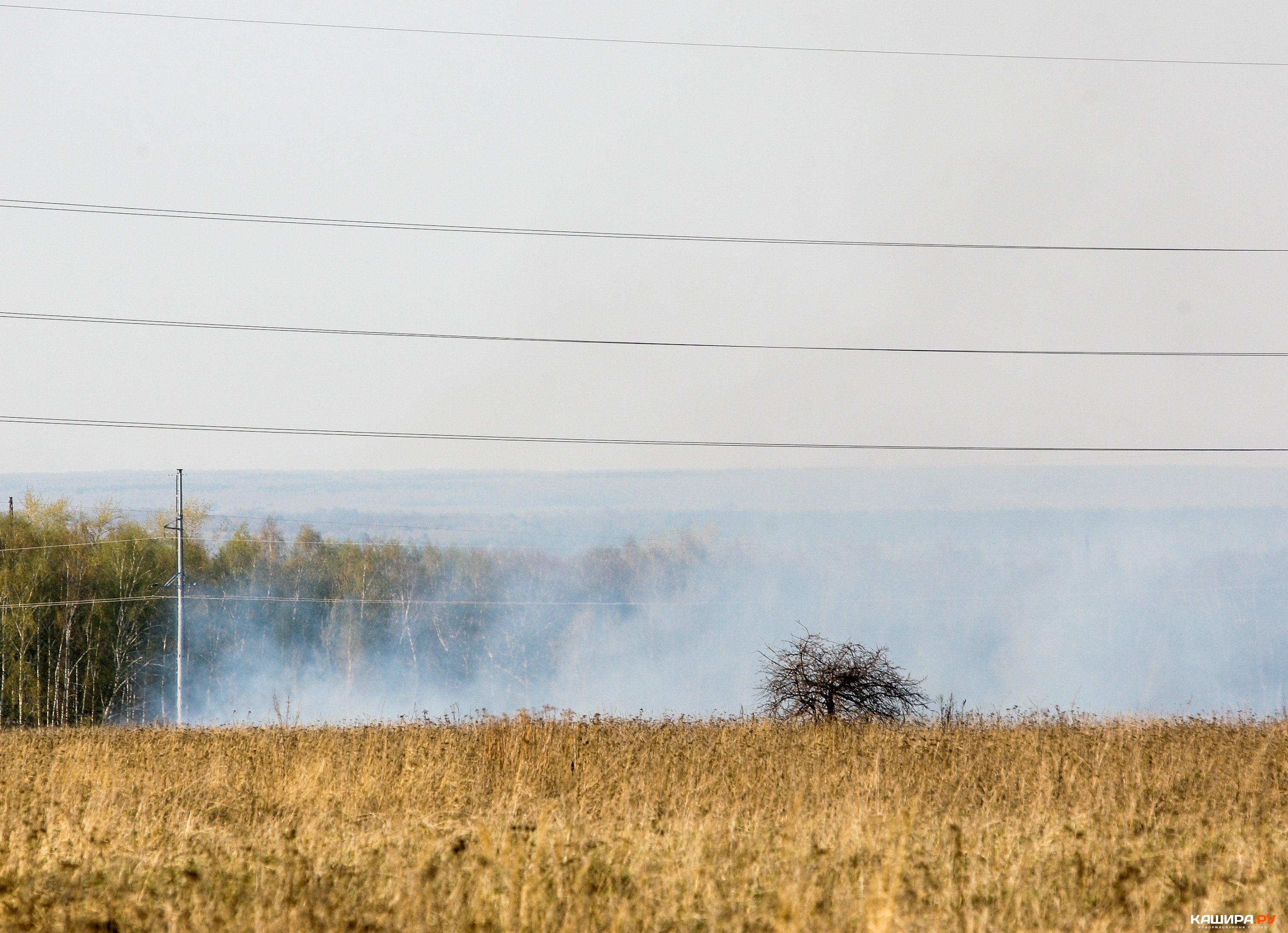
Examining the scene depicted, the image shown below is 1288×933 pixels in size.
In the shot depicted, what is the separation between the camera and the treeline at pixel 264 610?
165ft

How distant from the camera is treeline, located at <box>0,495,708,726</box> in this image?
50.4 metres

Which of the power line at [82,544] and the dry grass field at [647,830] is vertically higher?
the power line at [82,544]

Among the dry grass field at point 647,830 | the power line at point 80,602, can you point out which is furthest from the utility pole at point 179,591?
the dry grass field at point 647,830

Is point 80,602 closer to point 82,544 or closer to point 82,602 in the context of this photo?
point 82,602

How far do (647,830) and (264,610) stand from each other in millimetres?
59595

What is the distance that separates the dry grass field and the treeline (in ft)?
97.1

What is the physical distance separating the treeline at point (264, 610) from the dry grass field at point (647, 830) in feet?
97.1

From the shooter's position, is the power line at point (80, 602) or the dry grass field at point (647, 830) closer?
the dry grass field at point (647, 830)

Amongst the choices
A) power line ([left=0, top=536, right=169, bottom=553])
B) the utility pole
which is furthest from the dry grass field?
power line ([left=0, top=536, right=169, bottom=553])

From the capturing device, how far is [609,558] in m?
83.8

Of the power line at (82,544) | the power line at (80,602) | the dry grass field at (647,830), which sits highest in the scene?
the power line at (82,544)

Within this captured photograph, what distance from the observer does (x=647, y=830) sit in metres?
8.30

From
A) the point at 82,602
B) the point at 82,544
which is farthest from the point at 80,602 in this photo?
the point at 82,544

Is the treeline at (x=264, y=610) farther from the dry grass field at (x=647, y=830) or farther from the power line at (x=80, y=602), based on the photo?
the dry grass field at (x=647, y=830)
